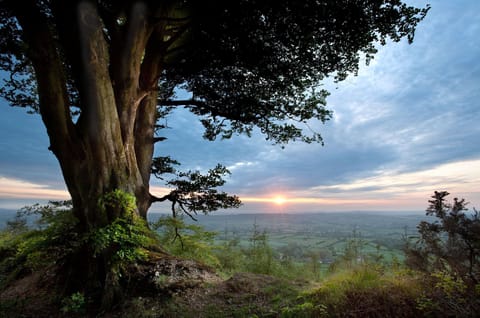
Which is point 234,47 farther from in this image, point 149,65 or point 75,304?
point 75,304

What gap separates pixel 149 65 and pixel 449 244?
7642mm

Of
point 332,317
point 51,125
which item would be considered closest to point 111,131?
point 51,125

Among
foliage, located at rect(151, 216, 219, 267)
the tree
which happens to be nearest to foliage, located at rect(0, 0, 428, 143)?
the tree

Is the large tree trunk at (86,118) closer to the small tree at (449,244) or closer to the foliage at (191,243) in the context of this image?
the foliage at (191,243)

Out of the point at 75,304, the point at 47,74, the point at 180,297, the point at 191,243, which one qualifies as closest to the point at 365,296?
the point at 180,297

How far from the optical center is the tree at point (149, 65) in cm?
519

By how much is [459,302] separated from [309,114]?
19.9 ft

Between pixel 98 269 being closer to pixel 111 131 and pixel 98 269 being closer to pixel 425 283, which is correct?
pixel 111 131

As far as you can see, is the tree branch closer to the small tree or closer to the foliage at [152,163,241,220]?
the foliage at [152,163,241,220]

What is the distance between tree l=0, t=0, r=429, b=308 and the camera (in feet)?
17.0

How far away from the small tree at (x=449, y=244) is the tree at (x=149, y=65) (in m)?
4.13

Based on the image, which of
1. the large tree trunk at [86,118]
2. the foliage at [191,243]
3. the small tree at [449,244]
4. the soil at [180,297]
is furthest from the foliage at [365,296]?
the foliage at [191,243]

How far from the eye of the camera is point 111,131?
18.1 feet

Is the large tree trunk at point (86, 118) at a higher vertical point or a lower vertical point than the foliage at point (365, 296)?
higher
